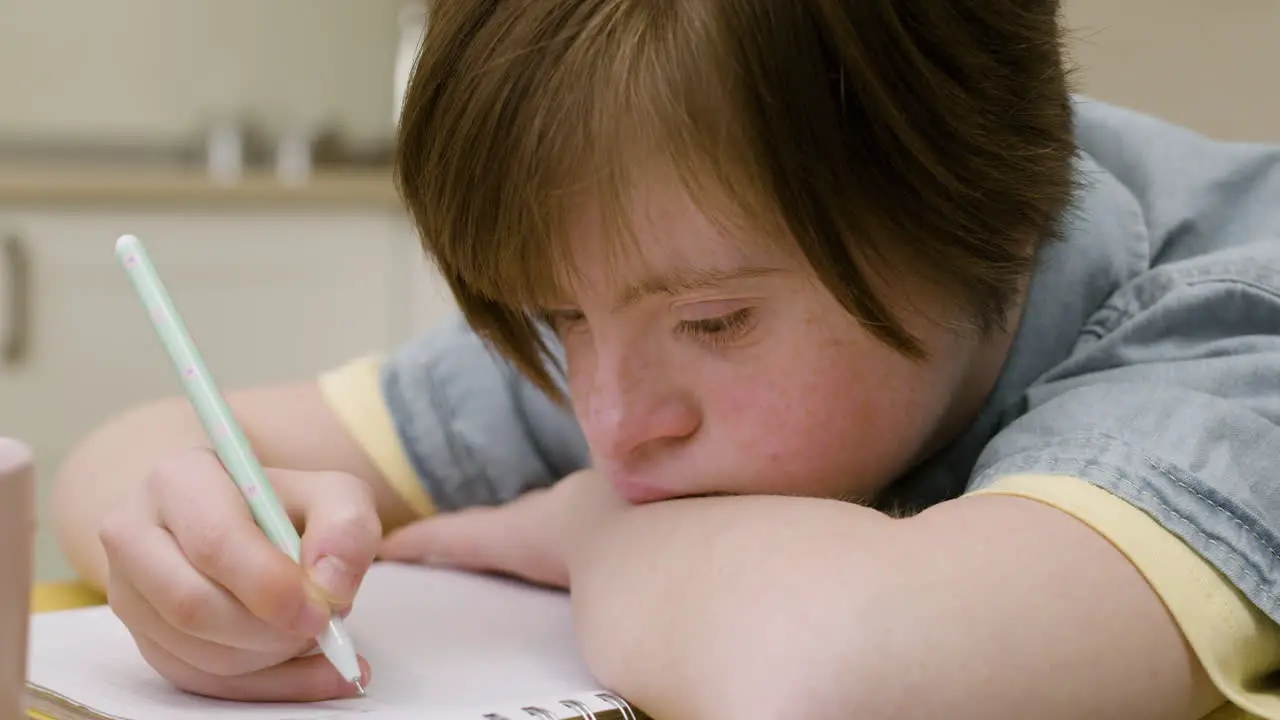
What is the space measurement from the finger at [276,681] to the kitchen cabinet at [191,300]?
117 cm

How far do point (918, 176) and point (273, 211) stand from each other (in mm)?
1336

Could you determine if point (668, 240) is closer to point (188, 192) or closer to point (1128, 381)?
point (1128, 381)

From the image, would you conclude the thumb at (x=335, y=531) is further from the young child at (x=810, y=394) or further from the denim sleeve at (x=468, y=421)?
the denim sleeve at (x=468, y=421)

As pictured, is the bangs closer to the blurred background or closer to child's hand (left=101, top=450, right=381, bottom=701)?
child's hand (left=101, top=450, right=381, bottom=701)

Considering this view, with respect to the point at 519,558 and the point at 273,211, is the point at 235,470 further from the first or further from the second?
the point at 273,211

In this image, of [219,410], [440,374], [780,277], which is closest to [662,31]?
[780,277]

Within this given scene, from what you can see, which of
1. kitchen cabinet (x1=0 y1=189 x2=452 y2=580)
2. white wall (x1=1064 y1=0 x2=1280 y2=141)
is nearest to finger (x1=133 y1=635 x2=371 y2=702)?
white wall (x1=1064 y1=0 x2=1280 y2=141)

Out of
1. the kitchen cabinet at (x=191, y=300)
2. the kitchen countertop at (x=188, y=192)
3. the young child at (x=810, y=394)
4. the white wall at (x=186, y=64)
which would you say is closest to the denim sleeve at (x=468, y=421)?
the young child at (x=810, y=394)

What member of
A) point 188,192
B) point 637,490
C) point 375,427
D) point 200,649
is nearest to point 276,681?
point 200,649

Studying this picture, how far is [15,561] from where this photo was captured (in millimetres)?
277

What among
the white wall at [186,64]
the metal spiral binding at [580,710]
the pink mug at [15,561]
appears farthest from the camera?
the white wall at [186,64]

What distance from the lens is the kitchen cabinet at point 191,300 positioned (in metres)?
1.55

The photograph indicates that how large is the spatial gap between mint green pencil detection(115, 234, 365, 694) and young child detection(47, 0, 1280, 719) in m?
0.01

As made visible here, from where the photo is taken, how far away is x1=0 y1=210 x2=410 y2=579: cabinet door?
156 centimetres
